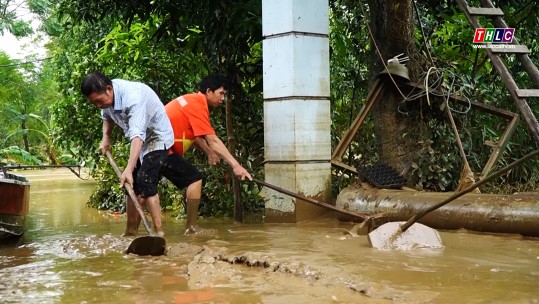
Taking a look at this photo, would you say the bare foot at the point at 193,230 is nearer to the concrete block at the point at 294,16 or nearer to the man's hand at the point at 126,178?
the man's hand at the point at 126,178

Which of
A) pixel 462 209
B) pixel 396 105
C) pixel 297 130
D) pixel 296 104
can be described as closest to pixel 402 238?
pixel 462 209

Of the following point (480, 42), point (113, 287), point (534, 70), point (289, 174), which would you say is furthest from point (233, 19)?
point (113, 287)

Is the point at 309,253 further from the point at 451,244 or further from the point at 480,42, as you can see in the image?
the point at 480,42

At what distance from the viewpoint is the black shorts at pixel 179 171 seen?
636 cm

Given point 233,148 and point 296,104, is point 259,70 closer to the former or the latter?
point 233,148

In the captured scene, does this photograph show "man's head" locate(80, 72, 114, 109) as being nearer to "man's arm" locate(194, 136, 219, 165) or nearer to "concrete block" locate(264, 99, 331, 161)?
"man's arm" locate(194, 136, 219, 165)

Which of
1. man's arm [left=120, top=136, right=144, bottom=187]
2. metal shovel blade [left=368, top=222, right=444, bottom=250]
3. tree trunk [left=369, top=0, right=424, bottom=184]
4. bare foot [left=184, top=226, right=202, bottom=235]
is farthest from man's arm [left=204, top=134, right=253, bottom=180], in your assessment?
tree trunk [left=369, top=0, right=424, bottom=184]

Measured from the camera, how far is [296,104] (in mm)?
6852

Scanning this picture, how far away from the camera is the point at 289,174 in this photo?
6.87 meters

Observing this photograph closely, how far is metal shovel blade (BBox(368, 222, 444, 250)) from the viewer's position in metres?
4.98

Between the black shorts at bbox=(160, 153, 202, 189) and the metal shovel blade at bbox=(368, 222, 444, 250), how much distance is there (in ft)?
6.99

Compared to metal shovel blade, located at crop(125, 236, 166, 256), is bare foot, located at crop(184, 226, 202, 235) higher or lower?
lower

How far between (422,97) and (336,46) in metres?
2.95

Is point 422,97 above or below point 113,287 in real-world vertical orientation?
above
